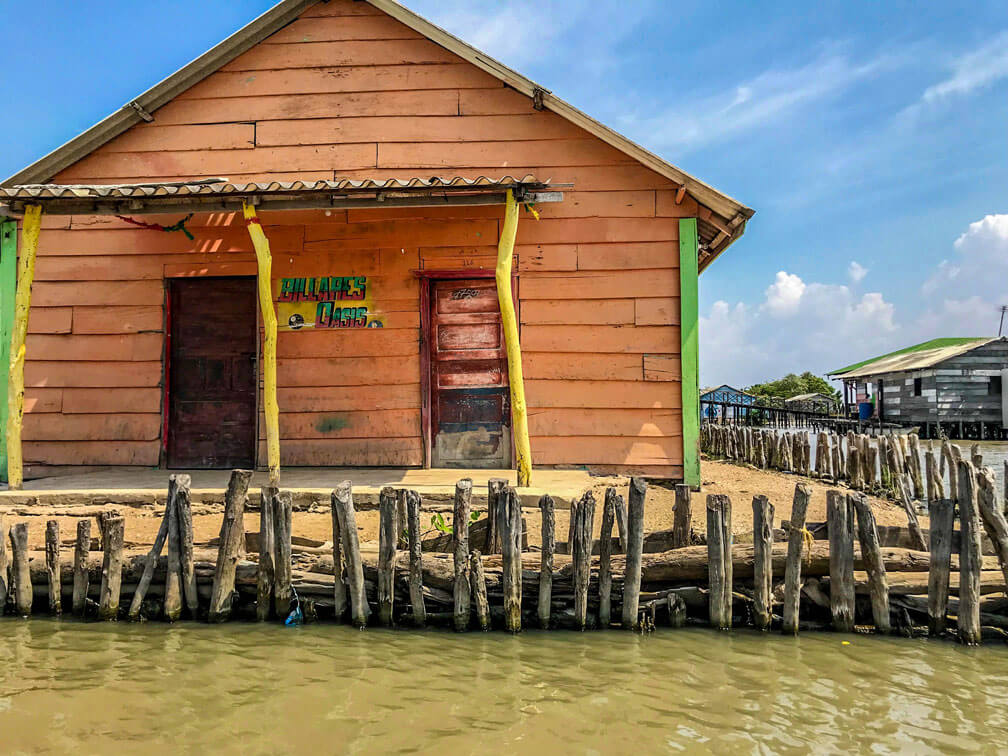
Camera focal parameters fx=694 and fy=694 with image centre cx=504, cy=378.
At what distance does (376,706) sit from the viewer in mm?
3578

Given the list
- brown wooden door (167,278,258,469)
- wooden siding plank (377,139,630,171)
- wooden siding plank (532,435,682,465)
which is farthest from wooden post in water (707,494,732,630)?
brown wooden door (167,278,258,469)

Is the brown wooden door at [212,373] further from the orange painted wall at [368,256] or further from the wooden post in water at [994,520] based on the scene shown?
the wooden post in water at [994,520]

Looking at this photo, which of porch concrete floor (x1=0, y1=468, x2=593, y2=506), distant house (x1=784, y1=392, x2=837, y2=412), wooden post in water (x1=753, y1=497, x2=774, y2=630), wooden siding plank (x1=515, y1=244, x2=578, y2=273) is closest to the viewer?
wooden post in water (x1=753, y1=497, x2=774, y2=630)

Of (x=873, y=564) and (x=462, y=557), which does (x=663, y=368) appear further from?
(x=462, y=557)

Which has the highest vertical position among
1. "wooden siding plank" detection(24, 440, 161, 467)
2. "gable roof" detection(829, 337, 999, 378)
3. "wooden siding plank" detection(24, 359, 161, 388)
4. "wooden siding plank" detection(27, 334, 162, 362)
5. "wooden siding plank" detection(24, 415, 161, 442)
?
"gable roof" detection(829, 337, 999, 378)

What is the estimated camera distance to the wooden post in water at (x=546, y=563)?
15.2 feet

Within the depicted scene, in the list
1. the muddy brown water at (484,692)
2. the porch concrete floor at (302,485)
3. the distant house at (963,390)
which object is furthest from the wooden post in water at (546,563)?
the distant house at (963,390)

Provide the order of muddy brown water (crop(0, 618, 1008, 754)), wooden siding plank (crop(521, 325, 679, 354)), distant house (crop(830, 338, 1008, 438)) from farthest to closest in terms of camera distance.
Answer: distant house (crop(830, 338, 1008, 438)) < wooden siding plank (crop(521, 325, 679, 354)) < muddy brown water (crop(0, 618, 1008, 754))

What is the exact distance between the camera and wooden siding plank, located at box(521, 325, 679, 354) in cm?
812

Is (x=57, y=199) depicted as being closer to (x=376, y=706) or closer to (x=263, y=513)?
(x=263, y=513)

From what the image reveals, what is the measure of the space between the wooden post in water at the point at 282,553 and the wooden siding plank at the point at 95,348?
16.0 feet

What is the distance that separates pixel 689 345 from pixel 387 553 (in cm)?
469

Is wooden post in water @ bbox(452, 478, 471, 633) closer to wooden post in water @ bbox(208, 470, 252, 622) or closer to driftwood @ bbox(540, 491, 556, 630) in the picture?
driftwood @ bbox(540, 491, 556, 630)

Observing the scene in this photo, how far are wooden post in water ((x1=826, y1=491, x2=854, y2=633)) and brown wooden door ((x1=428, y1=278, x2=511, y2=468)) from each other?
15.0 ft
